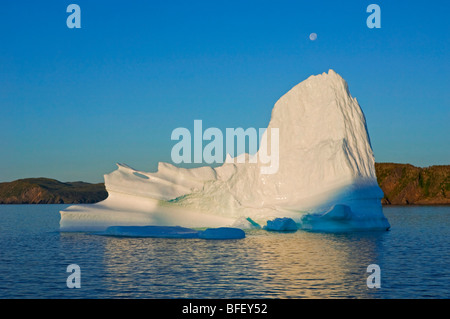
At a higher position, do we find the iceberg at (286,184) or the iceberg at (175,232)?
the iceberg at (286,184)

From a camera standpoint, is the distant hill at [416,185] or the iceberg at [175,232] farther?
the distant hill at [416,185]

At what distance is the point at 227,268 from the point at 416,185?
129 meters

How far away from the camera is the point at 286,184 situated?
34.5 meters

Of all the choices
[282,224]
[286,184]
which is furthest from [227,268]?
[286,184]

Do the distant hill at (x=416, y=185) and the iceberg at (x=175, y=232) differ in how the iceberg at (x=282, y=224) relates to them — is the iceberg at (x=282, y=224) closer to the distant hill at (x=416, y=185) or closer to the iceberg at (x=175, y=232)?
the iceberg at (x=175, y=232)

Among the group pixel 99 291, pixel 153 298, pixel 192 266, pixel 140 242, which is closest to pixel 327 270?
pixel 192 266

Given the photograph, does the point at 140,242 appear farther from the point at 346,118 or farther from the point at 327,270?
the point at 346,118

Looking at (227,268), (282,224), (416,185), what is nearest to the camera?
(227,268)

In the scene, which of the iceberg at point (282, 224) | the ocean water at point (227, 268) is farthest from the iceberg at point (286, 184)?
the ocean water at point (227, 268)

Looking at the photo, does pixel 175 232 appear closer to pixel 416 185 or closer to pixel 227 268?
pixel 227 268

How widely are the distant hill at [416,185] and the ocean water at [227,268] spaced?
112 m

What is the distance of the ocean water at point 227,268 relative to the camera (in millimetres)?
14531
